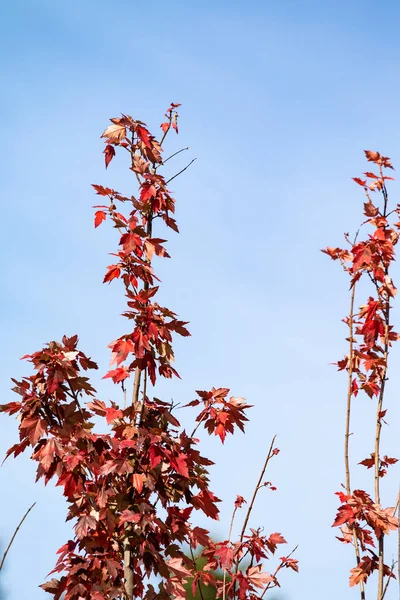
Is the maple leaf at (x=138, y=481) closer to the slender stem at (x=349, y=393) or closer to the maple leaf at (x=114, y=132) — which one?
the slender stem at (x=349, y=393)

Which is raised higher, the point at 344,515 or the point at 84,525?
the point at 344,515

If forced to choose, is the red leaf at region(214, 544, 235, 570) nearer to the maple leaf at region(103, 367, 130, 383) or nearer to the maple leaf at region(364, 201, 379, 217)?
the maple leaf at region(103, 367, 130, 383)

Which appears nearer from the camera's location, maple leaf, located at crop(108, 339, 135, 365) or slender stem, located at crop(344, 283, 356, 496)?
maple leaf, located at crop(108, 339, 135, 365)

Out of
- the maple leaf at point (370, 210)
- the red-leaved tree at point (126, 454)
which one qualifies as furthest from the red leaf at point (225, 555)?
the maple leaf at point (370, 210)

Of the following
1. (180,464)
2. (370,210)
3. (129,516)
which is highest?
(370,210)

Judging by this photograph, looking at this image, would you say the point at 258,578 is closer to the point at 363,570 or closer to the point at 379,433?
the point at 363,570

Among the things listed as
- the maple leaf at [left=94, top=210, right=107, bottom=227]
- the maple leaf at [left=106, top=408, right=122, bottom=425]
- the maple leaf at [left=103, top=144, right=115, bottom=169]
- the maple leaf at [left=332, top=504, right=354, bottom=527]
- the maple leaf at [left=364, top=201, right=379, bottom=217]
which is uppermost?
the maple leaf at [left=364, top=201, right=379, bottom=217]

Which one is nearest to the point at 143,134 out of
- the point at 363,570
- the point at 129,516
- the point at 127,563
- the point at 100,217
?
the point at 100,217

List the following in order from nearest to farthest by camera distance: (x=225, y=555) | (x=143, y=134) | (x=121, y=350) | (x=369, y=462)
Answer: (x=121, y=350) → (x=225, y=555) → (x=143, y=134) → (x=369, y=462)

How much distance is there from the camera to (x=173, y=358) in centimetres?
479

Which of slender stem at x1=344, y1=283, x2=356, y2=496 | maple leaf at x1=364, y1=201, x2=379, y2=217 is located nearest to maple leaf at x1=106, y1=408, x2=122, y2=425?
slender stem at x1=344, y1=283, x2=356, y2=496

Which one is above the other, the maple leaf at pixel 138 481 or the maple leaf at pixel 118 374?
the maple leaf at pixel 118 374

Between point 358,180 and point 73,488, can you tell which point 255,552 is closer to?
point 73,488

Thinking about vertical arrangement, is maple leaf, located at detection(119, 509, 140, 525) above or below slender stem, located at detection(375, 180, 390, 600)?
below
